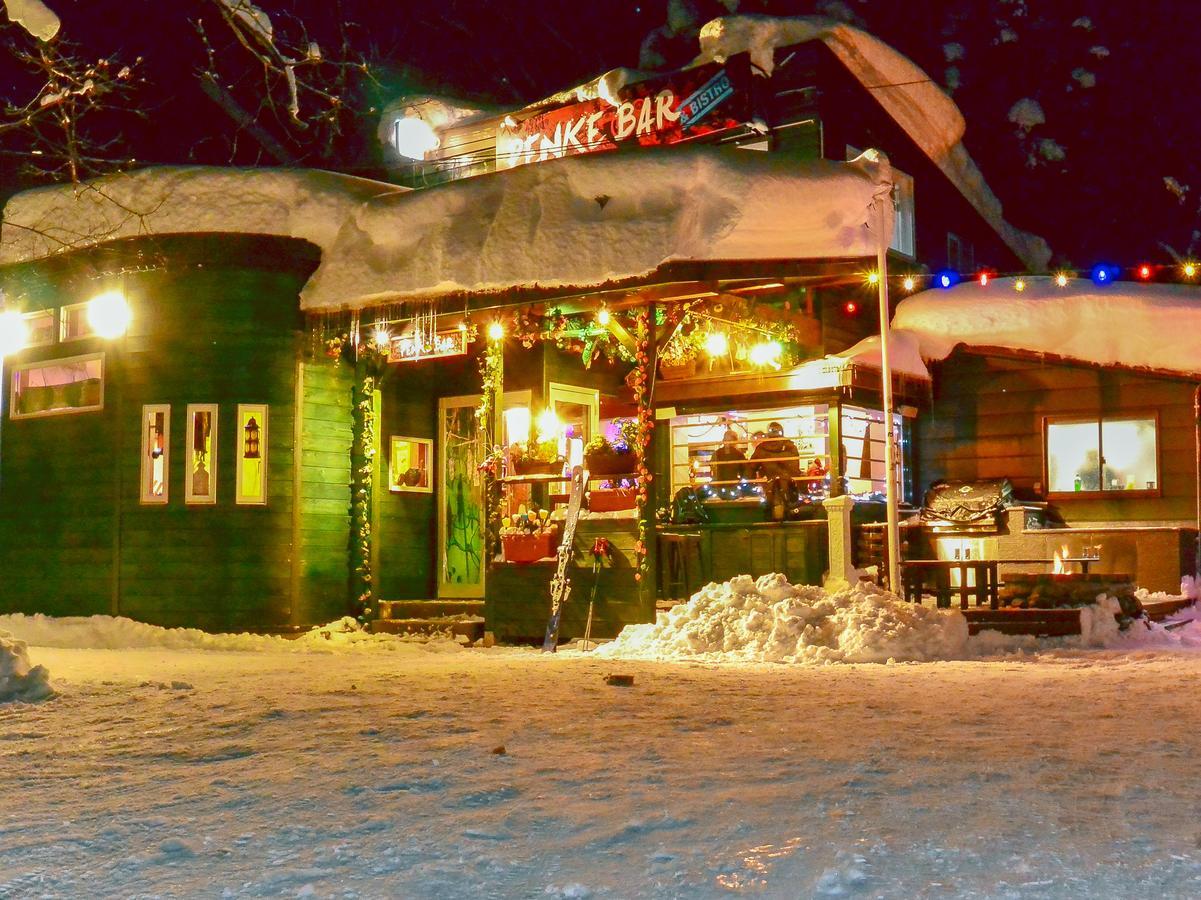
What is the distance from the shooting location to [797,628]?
10992 mm

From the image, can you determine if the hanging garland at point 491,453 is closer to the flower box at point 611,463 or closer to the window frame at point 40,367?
the flower box at point 611,463

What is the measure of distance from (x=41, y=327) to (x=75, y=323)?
72 cm

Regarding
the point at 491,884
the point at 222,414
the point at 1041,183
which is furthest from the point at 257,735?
the point at 1041,183

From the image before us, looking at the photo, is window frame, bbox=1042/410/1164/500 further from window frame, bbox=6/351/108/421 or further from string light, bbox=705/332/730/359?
window frame, bbox=6/351/108/421

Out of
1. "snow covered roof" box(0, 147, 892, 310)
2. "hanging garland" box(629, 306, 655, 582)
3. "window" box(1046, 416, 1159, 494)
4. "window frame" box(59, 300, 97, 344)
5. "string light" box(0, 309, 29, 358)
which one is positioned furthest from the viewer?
"window" box(1046, 416, 1159, 494)

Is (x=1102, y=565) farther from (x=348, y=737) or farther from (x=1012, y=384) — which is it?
(x=348, y=737)

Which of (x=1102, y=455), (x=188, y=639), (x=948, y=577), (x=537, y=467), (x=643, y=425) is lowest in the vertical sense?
(x=188, y=639)

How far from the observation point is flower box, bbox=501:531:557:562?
1373 cm

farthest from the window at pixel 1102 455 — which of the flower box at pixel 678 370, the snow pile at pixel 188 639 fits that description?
the snow pile at pixel 188 639

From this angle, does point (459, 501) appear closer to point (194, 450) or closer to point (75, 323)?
point (194, 450)

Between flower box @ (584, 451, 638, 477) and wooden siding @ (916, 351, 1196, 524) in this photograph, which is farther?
wooden siding @ (916, 351, 1196, 524)

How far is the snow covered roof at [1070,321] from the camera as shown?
16.2 meters

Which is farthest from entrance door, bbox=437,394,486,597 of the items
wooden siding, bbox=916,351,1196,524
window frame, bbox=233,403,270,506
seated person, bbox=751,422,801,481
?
wooden siding, bbox=916,351,1196,524

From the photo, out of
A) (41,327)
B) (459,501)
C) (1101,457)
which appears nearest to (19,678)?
(459,501)
